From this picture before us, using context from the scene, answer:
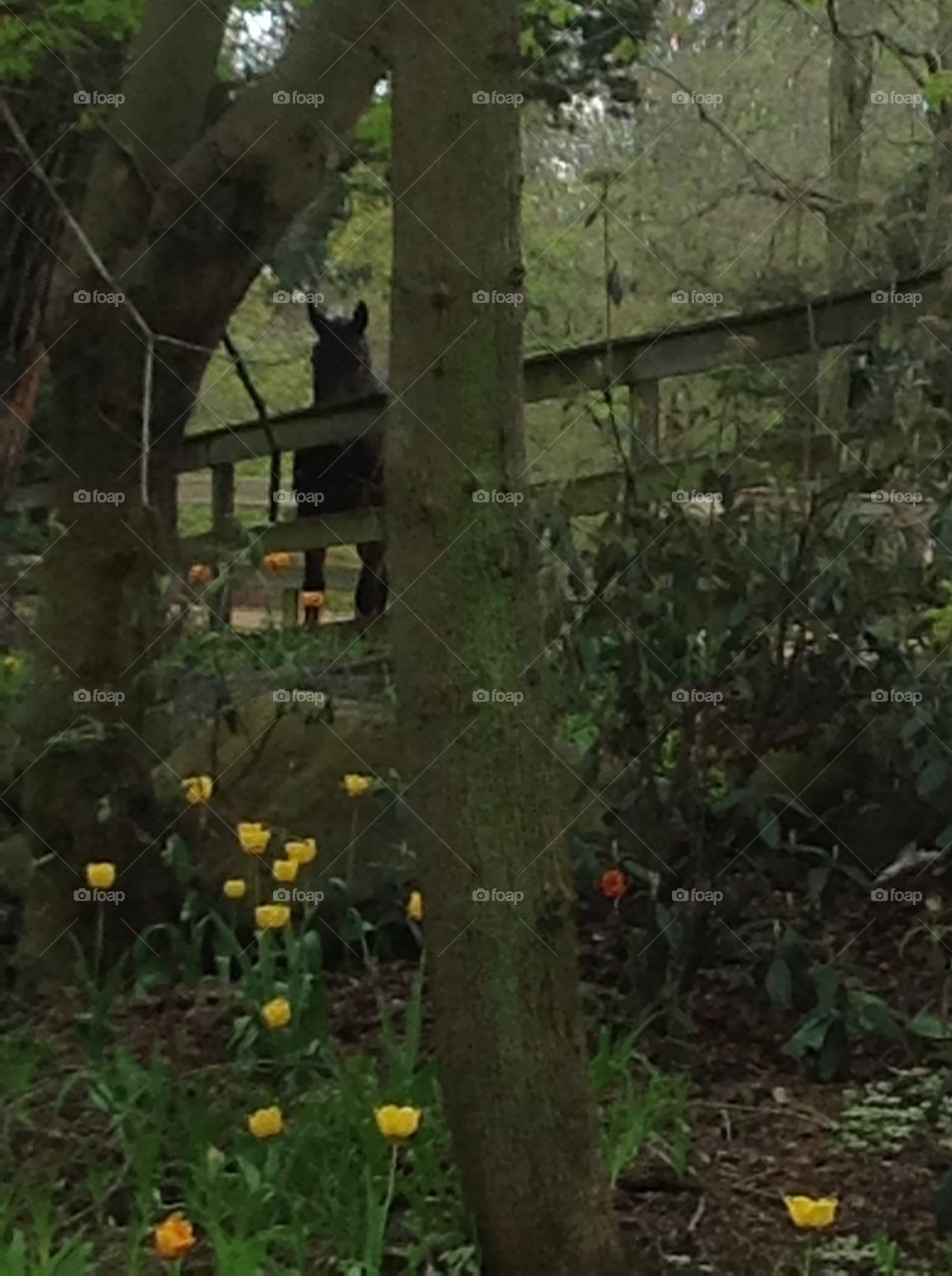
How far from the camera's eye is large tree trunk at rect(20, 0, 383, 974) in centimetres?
273

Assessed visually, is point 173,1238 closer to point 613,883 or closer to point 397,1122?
point 397,1122

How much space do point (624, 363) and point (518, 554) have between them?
6.28ft

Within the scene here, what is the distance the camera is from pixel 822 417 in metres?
2.92

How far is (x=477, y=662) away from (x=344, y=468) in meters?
3.32
